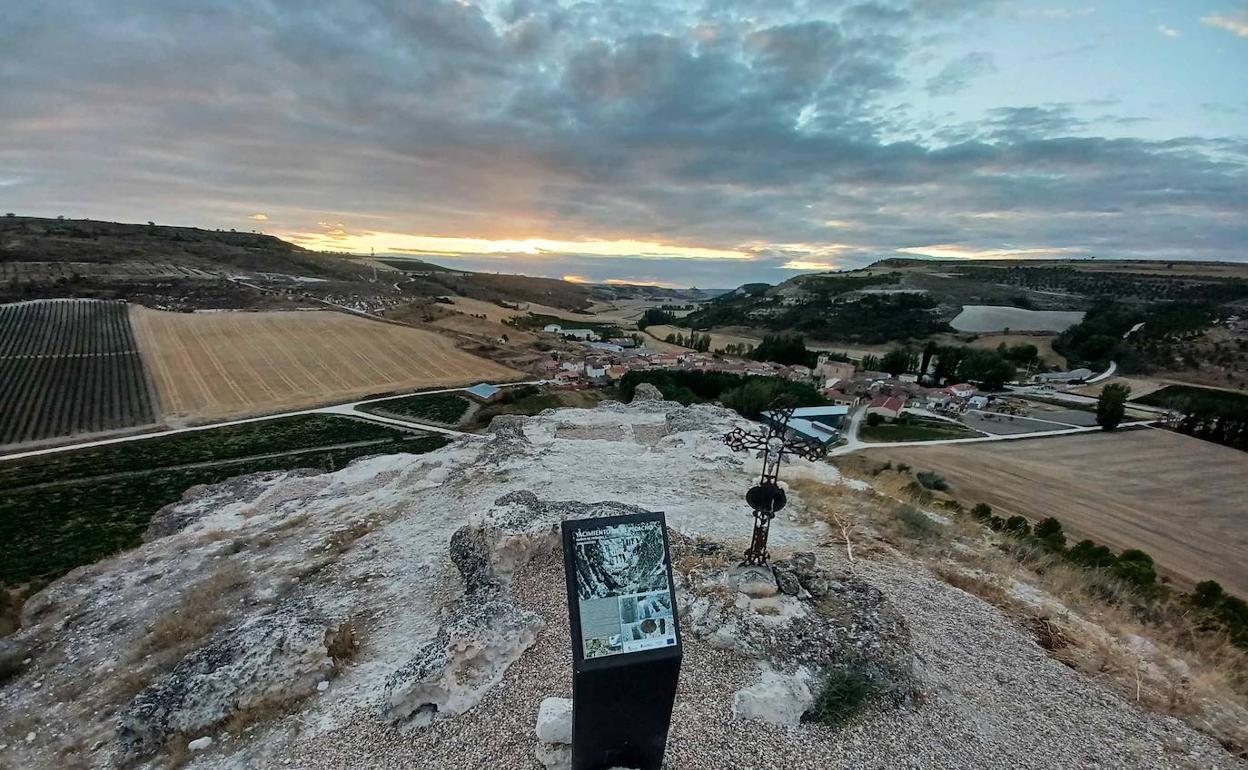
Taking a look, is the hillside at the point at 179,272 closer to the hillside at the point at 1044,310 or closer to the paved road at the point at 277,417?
the paved road at the point at 277,417

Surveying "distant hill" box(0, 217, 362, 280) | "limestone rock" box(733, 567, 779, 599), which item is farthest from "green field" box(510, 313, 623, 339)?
"limestone rock" box(733, 567, 779, 599)

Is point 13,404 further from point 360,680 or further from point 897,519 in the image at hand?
point 897,519

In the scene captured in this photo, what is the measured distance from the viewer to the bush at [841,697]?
747cm

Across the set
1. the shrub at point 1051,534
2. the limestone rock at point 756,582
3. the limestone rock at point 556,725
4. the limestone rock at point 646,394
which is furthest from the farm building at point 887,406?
the limestone rock at point 556,725

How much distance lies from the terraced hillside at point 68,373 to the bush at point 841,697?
49.9 meters

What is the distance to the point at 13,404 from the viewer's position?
40250 mm

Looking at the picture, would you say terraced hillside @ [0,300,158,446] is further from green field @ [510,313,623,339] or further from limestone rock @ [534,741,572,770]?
green field @ [510,313,623,339]

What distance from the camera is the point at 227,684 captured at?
866 centimetres

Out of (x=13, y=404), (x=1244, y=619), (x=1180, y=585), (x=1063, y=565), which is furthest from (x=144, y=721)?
(x=13, y=404)

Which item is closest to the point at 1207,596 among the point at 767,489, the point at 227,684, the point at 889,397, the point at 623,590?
the point at 767,489

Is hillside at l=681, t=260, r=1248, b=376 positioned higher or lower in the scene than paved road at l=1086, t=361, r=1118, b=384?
higher

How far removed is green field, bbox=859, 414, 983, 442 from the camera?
43.3 m

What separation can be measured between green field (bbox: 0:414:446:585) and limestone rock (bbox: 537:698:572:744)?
867 inches

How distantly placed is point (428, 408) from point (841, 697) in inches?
1776
